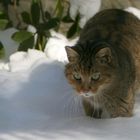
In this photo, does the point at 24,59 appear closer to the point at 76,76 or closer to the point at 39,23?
the point at 39,23

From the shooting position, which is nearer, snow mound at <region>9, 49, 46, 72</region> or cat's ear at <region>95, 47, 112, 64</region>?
cat's ear at <region>95, 47, 112, 64</region>

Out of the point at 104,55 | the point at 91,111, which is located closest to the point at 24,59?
the point at 91,111

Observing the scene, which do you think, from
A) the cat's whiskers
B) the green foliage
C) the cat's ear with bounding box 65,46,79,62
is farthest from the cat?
the green foliage

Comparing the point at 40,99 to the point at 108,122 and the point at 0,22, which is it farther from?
the point at 0,22

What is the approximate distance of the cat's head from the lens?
2979mm

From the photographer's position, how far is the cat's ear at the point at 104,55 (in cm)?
296

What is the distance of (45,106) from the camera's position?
11.5 ft

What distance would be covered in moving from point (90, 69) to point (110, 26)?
0.63m

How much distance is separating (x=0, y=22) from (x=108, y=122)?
61.9 inches

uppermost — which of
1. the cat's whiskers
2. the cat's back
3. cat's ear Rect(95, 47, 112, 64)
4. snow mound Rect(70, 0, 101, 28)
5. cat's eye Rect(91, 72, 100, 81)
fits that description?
snow mound Rect(70, 0, 101, 28)

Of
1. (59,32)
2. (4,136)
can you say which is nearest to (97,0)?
(59,32)

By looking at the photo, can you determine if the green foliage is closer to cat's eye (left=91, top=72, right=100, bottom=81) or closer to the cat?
the cat

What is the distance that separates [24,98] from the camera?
3.62 m

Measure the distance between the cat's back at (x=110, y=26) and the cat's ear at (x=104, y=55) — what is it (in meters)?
0.38
